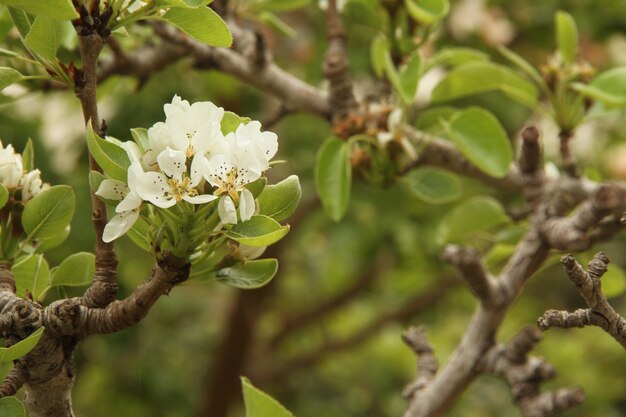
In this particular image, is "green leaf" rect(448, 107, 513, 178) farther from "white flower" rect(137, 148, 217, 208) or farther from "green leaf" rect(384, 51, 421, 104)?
"white flower" rect(137, 148, 217, 208)

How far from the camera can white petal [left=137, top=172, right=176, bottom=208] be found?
1.70ft

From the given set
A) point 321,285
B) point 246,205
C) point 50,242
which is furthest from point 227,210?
point 321,285

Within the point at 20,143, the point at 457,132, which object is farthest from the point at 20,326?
the point at 20,143

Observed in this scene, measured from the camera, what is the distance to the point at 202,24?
0.58 metres

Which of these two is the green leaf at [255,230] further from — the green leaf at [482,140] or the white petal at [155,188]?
the green leaf at [482,140]

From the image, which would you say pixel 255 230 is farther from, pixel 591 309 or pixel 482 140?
pixel 482 140

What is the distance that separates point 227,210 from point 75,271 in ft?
0.65

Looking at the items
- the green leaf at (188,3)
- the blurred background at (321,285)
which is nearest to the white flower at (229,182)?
the green leaf at (188,3)

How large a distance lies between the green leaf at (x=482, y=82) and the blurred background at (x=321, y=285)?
736 mm

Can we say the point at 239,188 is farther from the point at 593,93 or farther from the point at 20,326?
the point at 593,93

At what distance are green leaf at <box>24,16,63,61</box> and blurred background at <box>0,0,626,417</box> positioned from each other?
1063 millimetres

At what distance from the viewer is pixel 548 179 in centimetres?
97

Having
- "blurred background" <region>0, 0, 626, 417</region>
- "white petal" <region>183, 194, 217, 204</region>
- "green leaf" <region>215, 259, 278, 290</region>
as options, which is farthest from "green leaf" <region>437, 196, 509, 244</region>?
"blurred background" <region>0, 0, 626, 417</region>

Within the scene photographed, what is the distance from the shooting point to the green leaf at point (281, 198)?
22.3 inches
